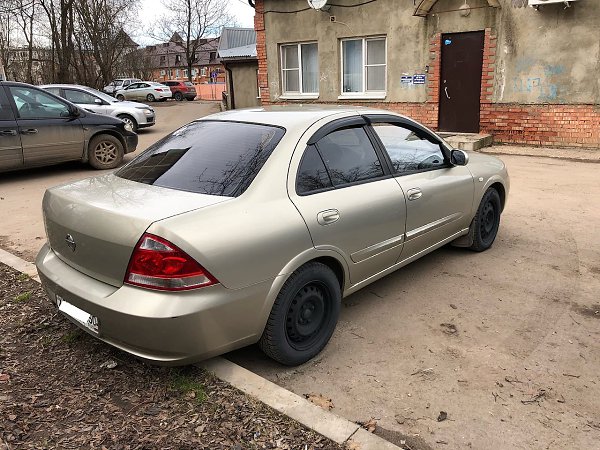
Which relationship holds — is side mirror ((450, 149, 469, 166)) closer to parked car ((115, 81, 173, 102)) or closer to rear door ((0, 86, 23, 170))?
rear door ((0, 86, 23, 170))

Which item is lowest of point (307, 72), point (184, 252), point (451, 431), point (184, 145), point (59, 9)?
point (451, 431)

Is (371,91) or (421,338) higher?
(371,91)

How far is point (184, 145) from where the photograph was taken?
Answer: 3.52 m

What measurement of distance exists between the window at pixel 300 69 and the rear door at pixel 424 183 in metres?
11.1

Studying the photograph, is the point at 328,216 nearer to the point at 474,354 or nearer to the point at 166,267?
the point at 166,267

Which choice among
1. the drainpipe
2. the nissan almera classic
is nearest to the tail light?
the nissan almera classic

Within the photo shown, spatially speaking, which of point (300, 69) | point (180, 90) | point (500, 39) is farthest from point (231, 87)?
point (180, 90)

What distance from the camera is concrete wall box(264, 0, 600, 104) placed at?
10.5m

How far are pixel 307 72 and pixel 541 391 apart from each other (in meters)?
13.5

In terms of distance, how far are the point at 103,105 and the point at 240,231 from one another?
45.9 feet

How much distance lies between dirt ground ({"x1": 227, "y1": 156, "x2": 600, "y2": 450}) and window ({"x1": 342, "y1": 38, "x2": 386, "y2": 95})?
951 cm

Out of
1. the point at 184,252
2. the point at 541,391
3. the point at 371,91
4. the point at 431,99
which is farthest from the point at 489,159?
the point at 371,91

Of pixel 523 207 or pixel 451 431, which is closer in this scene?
pixel 451 431

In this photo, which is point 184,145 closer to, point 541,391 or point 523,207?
point 541,391
